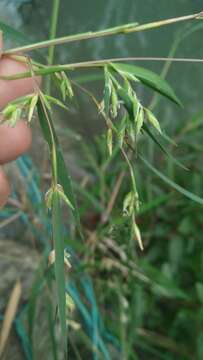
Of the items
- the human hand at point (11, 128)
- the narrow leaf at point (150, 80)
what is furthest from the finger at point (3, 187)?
the narrow leaf at point (150, 80)

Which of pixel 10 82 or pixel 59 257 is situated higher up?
pixel 10 82

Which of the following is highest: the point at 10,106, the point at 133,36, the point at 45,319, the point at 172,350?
the point at 133,36

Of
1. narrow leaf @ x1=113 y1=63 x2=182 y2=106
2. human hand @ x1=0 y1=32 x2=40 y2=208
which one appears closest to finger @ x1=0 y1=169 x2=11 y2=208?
human hand @ x1=0 y1=32 x2=40 y2=208

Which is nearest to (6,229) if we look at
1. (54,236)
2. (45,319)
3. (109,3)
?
(45,319)

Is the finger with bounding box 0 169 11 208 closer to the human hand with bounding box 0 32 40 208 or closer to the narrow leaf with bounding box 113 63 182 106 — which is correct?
the human hand with bounding box 0 32 40 208

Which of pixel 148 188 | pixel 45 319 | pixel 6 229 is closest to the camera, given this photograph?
pixel 45 319

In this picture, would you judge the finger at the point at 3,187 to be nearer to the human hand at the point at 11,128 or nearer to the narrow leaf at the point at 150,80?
the human hand at the point at 11,128

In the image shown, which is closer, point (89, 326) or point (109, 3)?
point (89, 326)

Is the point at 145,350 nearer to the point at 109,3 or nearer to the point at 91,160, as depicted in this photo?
the point at 91,160
